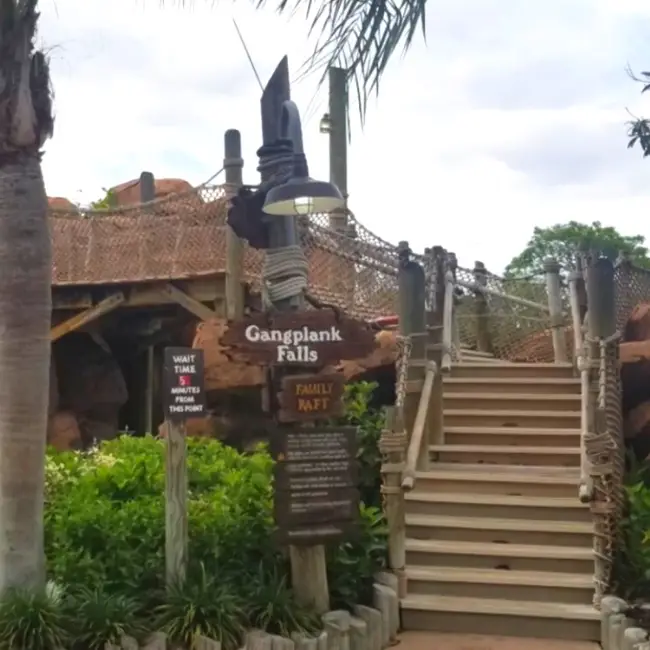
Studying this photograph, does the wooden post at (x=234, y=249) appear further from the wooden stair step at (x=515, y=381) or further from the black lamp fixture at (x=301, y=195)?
the black lamp fixture at (x=301, y=195)

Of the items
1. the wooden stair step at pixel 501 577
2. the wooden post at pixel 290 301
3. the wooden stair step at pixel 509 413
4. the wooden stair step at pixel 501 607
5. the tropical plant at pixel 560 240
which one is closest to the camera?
the wooden post at pixel 290 301

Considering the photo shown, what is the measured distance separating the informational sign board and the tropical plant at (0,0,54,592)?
2.19 ft

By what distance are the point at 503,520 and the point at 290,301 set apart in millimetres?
2542

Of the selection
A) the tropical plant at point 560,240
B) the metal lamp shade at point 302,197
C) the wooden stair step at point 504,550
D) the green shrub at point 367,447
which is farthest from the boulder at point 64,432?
the tropical plant at point 560,240

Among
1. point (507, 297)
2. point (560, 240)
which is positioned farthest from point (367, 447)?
point (560, 240)

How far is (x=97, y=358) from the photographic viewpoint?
12781mm

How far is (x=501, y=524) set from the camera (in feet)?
21.5

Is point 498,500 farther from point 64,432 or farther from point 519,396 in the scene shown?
point 64,432

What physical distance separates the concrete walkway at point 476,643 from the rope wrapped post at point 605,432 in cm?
38

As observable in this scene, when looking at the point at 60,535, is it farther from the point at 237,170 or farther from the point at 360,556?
the point at 237,170

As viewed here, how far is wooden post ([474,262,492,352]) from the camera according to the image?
1139 cm

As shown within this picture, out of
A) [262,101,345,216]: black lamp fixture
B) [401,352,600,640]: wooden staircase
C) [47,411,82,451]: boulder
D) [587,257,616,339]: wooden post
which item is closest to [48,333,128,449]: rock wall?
[47,411,82,451]: boulder

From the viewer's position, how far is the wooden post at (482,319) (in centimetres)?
1139

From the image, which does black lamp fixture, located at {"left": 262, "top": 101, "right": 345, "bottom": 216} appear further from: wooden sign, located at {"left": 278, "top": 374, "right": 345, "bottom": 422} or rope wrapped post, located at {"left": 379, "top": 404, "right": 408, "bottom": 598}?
rope wrapped post, located at {"left": 379, "top": 404, "right": 408, "bottom": 598}
